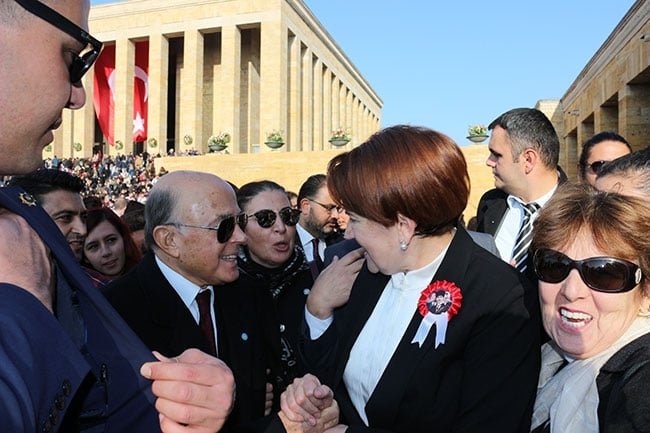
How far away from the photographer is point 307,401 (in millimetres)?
2059

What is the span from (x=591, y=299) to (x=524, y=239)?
2413 mm

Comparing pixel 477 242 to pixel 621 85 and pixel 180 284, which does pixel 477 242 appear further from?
pixel 621 85

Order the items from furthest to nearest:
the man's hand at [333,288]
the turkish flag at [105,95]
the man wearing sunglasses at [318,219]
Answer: the turkish flag at [105,95] < the man wearing sunglasses at [318,219] < the man's hand at [333,288]

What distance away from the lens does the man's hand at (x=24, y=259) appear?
1068 millimetres

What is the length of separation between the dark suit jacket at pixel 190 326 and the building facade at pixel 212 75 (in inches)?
1157

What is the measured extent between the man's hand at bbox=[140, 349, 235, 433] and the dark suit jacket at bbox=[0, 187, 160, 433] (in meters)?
0.12

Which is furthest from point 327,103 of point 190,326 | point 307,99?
point 190,326

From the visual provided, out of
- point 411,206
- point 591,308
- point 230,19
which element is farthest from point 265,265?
point 230,19

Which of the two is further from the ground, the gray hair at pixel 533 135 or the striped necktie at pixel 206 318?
the gray hair at pixel 533 135

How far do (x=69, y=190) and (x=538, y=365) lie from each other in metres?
3.41

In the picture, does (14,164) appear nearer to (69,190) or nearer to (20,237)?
(20,237)

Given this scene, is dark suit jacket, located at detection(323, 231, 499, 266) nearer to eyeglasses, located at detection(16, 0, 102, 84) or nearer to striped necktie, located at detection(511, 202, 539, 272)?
striped necktie, located at detection(511, 202, 539, 272)

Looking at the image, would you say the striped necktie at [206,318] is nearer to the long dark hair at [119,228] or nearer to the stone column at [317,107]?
the long dark hair at [119,228]

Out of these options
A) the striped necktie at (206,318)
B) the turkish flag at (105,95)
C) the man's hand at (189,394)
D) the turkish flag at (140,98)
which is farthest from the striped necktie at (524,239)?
the turkish flag at (105,95)
